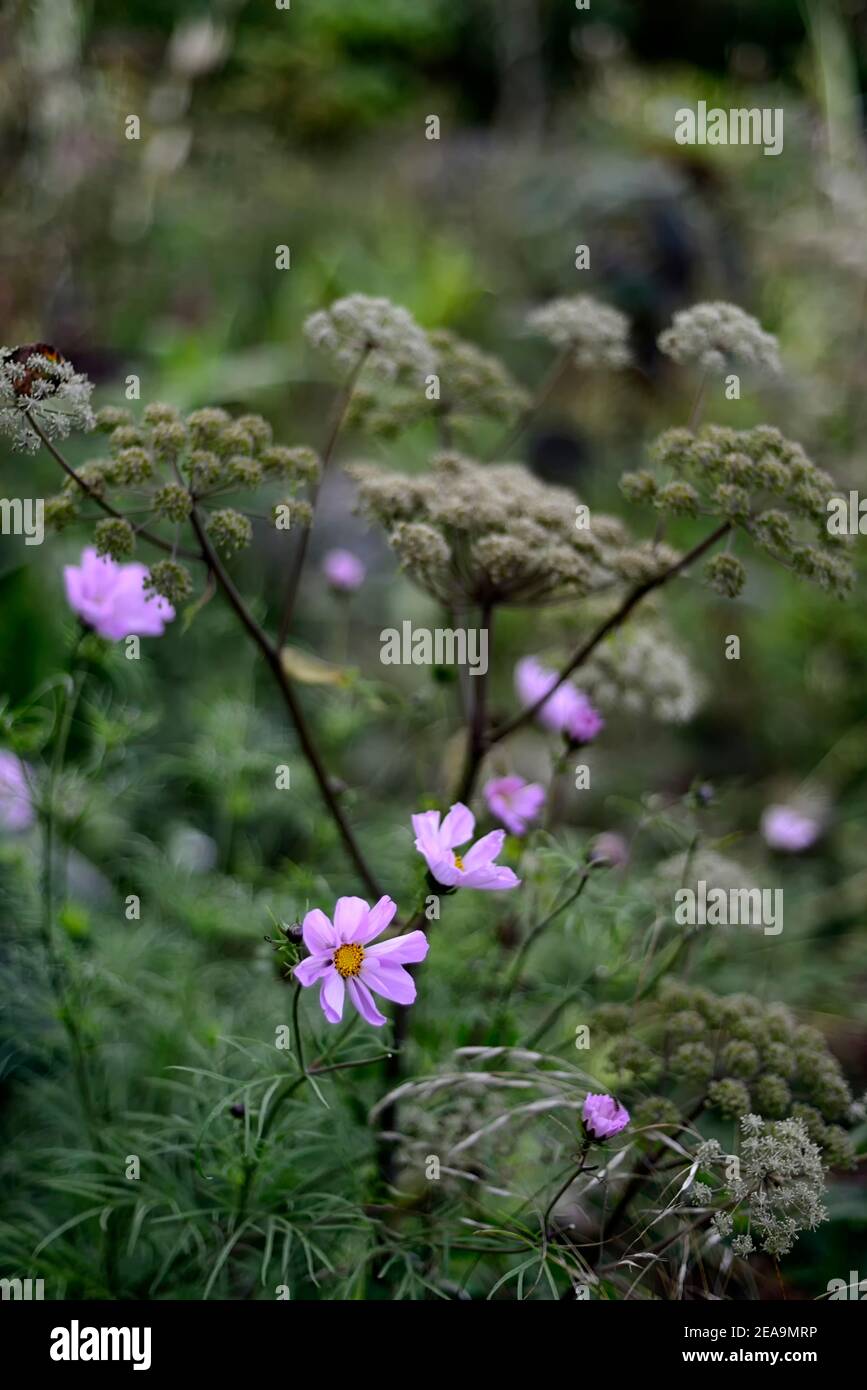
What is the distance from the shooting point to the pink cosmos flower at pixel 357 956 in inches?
40.2

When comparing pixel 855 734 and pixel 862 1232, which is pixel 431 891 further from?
pixel 855 734

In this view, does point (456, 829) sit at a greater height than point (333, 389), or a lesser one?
lesser

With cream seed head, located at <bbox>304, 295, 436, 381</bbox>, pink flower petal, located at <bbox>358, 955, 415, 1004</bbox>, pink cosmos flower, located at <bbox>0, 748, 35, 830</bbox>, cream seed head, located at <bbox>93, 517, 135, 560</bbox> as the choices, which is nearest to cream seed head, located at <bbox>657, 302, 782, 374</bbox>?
cream seed head, located at <bbox>304, 295, 436, 381</bbox>

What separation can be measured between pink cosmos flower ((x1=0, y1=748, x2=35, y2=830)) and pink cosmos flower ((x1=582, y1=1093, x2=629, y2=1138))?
2.65 feet

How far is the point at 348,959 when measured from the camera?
1058mm

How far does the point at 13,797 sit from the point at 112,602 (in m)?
0.35

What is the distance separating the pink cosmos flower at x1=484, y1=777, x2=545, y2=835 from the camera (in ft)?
4.52

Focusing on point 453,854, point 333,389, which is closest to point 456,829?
point 453,854

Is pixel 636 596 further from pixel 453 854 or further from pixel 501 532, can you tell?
pixel 453 854

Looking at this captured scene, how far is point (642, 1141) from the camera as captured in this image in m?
1.29

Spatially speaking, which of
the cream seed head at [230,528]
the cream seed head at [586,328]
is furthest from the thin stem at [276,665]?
the cream seed head at [586,328]

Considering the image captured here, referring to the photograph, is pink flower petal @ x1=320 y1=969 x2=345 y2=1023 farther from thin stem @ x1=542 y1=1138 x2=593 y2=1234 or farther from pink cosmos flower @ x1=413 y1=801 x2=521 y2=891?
thin stem @ x1=542 y1=1138 x2=593 y2=1234

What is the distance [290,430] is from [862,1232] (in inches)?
103

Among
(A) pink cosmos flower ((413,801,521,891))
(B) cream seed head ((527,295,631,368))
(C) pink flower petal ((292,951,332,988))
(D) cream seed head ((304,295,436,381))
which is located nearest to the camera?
(C) pink flower petal ((292,951,332,988))
